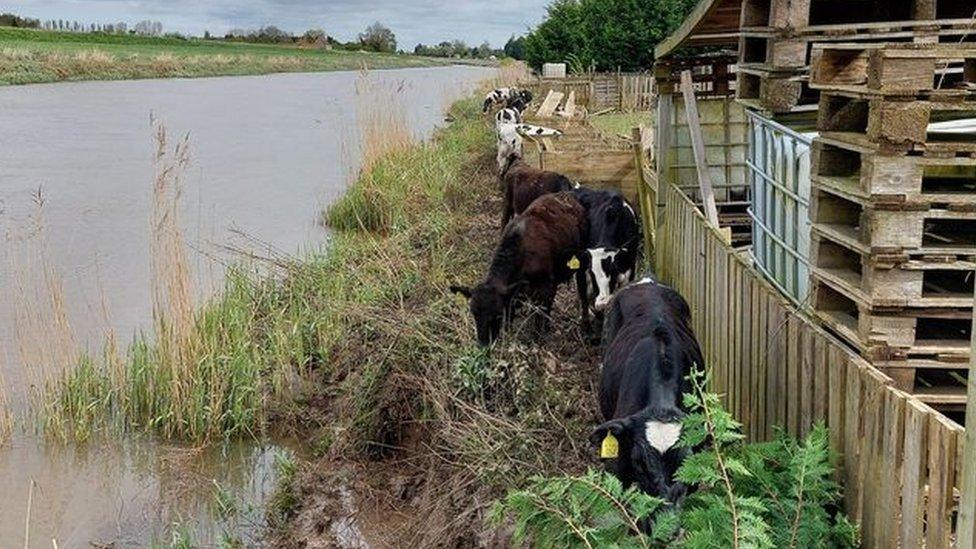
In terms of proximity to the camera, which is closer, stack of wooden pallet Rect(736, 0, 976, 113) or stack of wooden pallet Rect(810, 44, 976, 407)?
stack of wooden pallet Rect(810, 44, 976, 407)

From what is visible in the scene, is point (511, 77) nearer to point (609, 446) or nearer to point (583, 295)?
point (583, 295)

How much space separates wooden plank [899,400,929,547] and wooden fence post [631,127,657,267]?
6.65m

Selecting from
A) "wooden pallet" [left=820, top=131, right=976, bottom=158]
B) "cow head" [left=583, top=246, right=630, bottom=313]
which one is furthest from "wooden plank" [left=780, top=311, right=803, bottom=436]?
"cow head" [left=583, top=246, right=630, bottom=313]

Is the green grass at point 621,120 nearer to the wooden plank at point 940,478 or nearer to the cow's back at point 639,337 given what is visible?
the cow's back at point 639,337

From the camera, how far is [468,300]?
8.65 meters

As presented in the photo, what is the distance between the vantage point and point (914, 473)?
10.6ft

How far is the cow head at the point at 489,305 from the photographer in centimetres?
793

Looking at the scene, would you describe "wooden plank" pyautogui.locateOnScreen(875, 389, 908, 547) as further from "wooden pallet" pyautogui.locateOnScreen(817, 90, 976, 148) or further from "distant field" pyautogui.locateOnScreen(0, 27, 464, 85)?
"distant field" pyautogui.locateOnScreen(0, 27, 464, 85)

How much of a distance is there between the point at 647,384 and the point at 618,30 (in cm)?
3512

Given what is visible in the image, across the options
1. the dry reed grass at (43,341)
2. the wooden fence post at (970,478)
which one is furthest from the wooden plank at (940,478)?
the dry reed grass at (43,341)

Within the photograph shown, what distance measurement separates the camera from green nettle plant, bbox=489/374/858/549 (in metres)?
3.56

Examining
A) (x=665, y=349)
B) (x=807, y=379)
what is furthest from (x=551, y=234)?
(x=807, y=379)

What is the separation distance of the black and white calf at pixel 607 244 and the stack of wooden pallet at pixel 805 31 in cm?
229

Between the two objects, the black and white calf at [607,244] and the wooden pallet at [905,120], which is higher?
the wooden pallet at [905,120]
